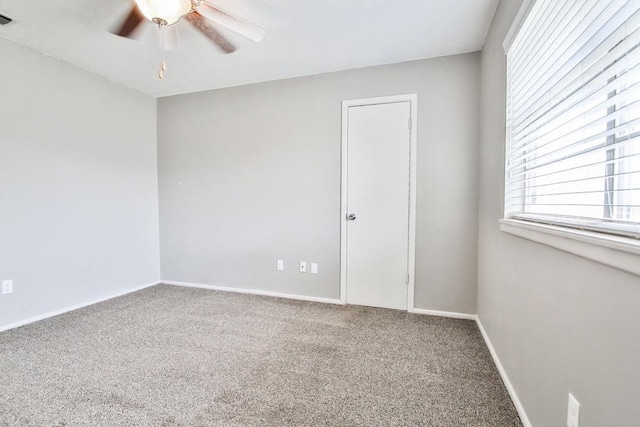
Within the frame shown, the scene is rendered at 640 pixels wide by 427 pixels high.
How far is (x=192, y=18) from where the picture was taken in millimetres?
1720

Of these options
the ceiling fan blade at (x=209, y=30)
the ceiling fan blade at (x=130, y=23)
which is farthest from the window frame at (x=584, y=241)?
the ceiling fan blade at (x=130, y=23)

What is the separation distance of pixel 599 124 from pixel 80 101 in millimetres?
3969

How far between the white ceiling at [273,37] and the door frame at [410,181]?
36 cm

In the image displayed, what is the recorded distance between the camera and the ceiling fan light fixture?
58.7 inches

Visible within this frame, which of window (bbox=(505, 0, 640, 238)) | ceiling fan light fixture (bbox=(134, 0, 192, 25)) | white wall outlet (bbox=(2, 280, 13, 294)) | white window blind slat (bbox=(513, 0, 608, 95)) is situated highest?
ceiling fan light fixture (bbox=(134, 0, 192, 25))

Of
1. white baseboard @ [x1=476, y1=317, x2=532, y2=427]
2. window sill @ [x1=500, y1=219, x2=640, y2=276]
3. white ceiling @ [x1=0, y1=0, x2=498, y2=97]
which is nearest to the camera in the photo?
window sill @ [x1=500, y1=219, x2=640, y2=276]

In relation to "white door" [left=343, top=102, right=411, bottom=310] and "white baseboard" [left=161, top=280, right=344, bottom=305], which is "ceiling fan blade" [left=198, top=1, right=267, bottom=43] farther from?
"white baseboard" [left=161, top=280, right=344, bottom=305]

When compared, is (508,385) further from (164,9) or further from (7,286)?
(7,286)

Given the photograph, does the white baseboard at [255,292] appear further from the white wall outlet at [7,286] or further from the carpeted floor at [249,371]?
Answer: the white wall outlet at [7,286]

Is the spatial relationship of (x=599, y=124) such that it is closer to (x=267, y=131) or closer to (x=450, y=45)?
(x=450, y=45)

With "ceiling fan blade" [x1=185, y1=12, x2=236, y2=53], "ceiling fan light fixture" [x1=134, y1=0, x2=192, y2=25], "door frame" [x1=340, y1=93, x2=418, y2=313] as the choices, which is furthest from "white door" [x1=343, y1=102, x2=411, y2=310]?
"ceiling fan light fixture" [x1=134, y1=0, x2=192, y2=25]

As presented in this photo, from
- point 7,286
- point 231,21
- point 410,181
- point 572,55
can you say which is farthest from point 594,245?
point 7,286

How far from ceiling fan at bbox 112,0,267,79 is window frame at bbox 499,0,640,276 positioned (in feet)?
5.10

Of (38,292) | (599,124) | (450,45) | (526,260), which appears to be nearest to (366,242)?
(526,260)
